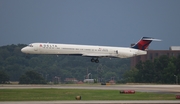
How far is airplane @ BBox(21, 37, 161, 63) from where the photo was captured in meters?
104

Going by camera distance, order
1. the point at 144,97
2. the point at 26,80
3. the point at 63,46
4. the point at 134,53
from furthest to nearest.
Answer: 1. the point at 26,80
2. the point at 134,53
3. the point at 63,46
4. the point at 144,97

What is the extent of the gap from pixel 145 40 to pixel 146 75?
101ft

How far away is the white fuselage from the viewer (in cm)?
10438

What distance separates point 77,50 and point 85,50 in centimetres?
201

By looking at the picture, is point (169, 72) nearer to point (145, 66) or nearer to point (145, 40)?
point (145, 66)

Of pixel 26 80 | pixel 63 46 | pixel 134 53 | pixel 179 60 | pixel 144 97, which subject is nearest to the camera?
pixel 144 97

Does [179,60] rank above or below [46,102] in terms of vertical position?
above

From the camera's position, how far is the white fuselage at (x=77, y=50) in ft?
342

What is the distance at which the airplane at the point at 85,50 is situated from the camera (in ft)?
343

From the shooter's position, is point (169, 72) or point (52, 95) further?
point (169, 72)

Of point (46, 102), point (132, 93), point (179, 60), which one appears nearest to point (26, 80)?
point (179, 60)

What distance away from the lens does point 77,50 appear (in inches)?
4186

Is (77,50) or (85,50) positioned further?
(85,50)

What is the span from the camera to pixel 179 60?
144375 mm
